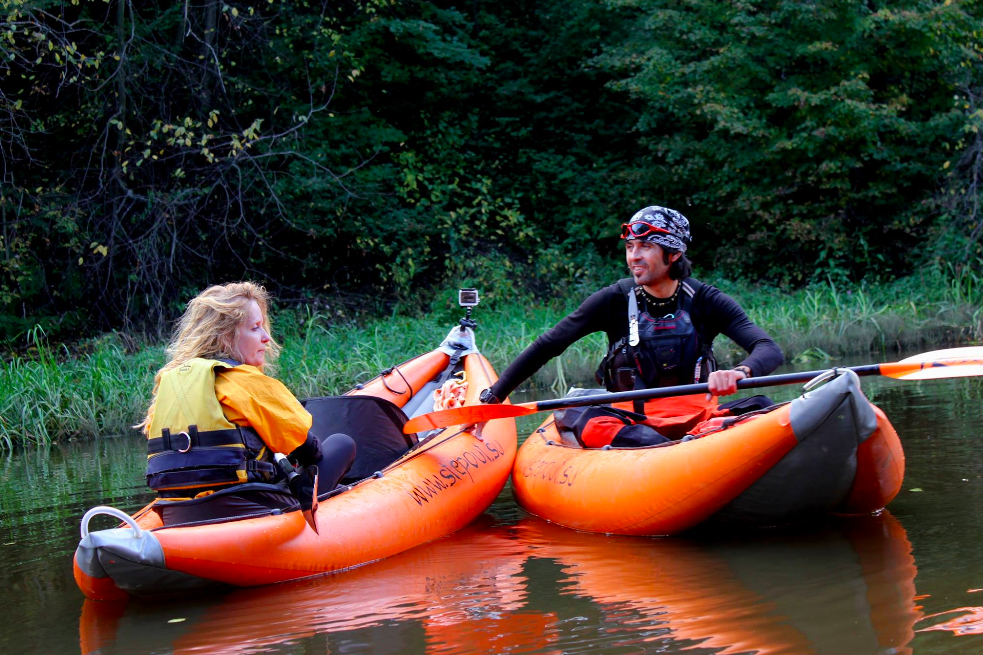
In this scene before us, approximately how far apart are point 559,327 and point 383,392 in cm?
168

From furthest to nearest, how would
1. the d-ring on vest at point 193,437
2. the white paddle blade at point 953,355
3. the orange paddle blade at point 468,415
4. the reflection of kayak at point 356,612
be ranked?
the orange paddle blade at point 468,415 → the white paddle blade at point 953,355 → the d-ring on vest at point 193,437 → the reflection of kayak at point 356,612

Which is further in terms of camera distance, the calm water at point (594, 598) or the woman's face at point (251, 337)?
the woman's face at point (251, 337)

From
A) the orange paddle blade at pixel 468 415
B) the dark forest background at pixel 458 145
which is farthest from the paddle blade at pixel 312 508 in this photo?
the dark forest background at pixel 458 145

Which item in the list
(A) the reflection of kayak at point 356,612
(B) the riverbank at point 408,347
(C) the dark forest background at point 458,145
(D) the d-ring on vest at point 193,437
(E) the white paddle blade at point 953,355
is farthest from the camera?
(C) the dark forest background at point 458,145

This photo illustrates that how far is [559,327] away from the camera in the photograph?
455 centimetres

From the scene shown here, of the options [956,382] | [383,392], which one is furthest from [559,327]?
[956,382]

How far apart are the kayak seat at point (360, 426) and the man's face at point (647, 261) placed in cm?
143

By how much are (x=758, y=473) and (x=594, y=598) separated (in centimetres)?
82

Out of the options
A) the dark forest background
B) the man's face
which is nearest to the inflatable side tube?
the man's face

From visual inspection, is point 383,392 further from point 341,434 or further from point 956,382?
point 956,382

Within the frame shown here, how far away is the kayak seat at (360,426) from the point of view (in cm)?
478

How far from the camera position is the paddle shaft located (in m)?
3.87

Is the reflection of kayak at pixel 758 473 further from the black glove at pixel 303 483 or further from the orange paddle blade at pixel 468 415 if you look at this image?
the black glove at pixel 303 483

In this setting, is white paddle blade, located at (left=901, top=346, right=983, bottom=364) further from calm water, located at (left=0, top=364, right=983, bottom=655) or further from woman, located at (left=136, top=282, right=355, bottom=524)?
woman, located at (left=136, top=282, right=355, bottom=524)
